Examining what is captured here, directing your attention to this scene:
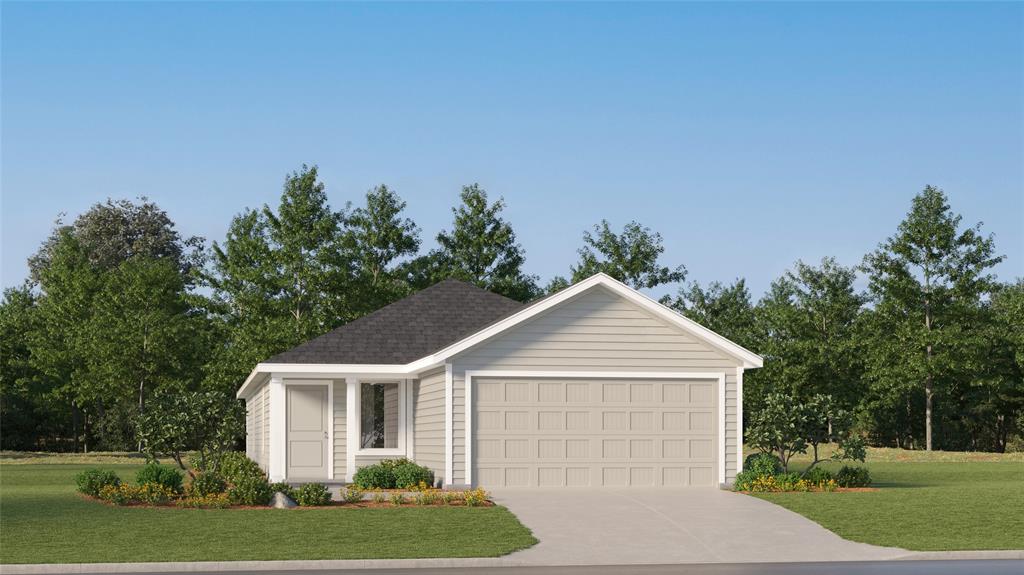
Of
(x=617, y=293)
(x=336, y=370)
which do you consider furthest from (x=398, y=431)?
(x=617, y=293)

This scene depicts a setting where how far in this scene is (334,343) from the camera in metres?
31.9

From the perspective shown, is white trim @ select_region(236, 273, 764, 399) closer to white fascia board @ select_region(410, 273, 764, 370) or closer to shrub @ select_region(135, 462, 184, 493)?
white fascia board @ select_region(410, 273, 764, 370)

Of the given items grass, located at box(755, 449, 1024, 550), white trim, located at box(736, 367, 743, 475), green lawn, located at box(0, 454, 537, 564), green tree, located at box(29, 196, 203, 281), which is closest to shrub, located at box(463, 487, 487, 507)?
green lawn, located at box(0, 454, 537, 564)

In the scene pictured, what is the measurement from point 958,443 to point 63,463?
4874cm

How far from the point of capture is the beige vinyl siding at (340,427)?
32.1m

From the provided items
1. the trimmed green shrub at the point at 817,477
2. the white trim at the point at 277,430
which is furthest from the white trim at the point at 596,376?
the white trim at the point at 277,430

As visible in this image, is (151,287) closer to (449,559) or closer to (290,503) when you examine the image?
(290,503)

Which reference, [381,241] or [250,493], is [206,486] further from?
[381,241]

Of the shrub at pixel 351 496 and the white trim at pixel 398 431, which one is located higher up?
the white trim at pixel 398 431

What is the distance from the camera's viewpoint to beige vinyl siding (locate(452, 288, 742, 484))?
28.0 meters

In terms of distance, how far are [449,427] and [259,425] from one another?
12.0m

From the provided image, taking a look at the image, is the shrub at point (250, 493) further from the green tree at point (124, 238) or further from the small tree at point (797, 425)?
the green tree at point (124, 238)

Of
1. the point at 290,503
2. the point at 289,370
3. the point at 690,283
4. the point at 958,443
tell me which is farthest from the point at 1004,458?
the point at 290,503

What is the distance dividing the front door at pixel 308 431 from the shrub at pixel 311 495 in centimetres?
847
